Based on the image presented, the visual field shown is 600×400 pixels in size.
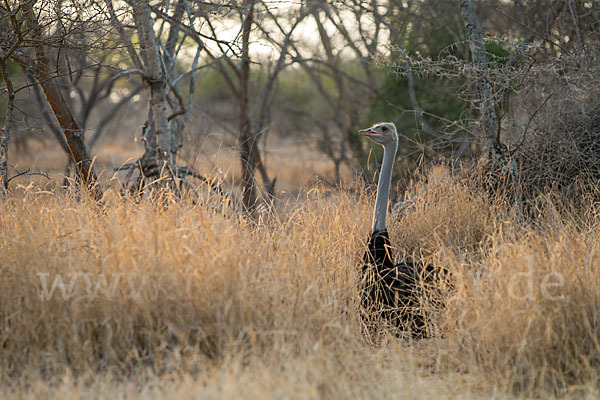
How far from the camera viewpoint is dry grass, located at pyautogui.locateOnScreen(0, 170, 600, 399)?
119 inches

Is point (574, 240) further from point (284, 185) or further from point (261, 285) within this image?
point (284, 185)

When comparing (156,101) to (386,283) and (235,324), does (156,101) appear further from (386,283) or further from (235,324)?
(235,324)

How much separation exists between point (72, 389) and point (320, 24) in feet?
29.4

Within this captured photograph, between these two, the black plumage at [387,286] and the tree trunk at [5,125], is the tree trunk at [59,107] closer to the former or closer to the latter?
the tree trunk at [5,125]

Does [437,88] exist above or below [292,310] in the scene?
above

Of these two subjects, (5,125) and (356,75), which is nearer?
(5,125)

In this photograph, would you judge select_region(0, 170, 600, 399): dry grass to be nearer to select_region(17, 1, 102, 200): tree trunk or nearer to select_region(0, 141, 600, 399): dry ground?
select_region(0, 141, 600, 399): dry ground

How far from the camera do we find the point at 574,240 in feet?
13.1

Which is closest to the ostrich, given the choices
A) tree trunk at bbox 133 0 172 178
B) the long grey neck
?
the long grey neck

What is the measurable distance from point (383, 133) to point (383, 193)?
0.44m

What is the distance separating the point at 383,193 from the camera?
→ 14.6 feet

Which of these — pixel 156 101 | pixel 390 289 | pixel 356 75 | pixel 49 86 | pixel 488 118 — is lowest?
pixel 390 289

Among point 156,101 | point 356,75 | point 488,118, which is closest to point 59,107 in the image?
point 156,101

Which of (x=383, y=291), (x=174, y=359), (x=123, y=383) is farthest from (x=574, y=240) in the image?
(x=123, y=383)
